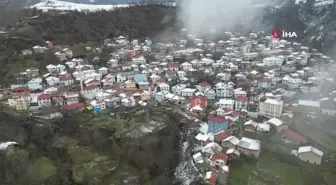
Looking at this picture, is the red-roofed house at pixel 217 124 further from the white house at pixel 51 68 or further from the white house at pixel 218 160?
the white house at pixel 51 68

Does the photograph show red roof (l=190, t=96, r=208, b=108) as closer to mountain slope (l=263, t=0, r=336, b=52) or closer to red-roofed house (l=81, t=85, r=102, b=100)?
red-roofed house (l=81, t=85, r=102, b=100)

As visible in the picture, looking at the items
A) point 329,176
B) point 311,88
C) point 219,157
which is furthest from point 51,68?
point 329,176

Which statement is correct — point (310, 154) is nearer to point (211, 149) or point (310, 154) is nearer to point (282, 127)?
A: point (282, 127)

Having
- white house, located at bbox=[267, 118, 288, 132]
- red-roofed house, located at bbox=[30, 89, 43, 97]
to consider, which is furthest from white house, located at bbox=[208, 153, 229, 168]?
red-roofed house, located at bbox=[30, 89, 43, 97]

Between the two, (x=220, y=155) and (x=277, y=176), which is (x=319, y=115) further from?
(x=220, y=155)

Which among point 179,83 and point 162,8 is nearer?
point 179,83

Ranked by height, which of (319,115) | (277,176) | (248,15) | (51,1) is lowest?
(277,176)

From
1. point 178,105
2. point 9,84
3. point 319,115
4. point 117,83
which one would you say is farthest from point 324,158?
point 9,84
